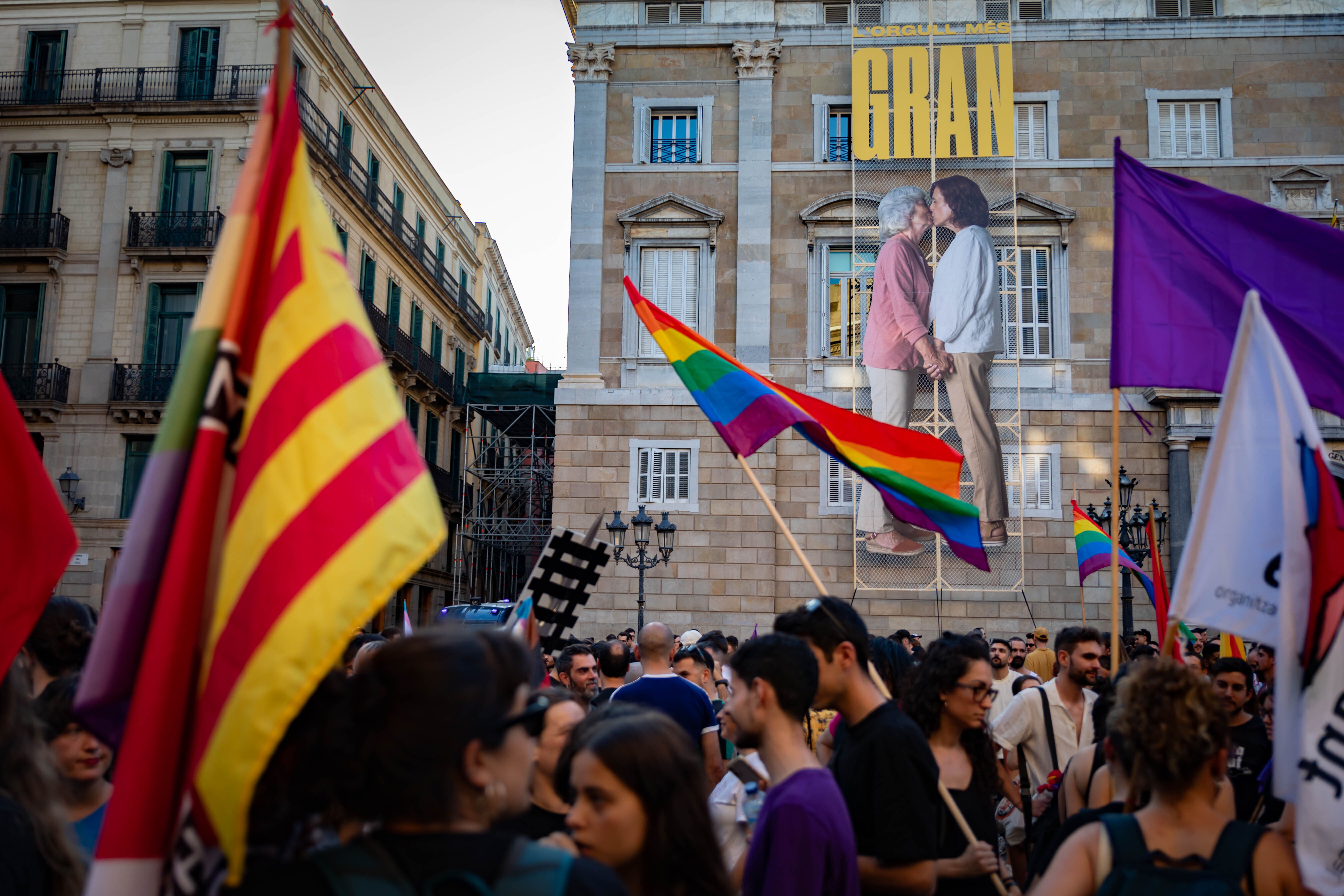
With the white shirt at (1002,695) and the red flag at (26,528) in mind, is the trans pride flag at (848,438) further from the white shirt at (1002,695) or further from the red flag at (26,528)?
the red flag at (26,528)

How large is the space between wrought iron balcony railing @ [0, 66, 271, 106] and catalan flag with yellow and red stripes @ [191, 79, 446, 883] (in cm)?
2738

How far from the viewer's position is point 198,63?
27969 millimetres

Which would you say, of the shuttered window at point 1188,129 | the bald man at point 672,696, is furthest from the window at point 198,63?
the bald man at point 672,696

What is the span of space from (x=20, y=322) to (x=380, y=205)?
9.96 metres

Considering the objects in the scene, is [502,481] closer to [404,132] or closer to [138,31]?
[404,132]

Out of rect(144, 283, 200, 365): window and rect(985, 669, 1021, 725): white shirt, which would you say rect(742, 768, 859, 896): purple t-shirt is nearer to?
rect(985, 669, 1021, 725): white shirt

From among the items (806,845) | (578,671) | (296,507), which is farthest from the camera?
(578,671)

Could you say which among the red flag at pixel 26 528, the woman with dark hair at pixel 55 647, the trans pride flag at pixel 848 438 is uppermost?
the trans pride flag at pixel 848 438

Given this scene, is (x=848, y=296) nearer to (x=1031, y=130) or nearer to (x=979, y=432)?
(x=979, y=432)

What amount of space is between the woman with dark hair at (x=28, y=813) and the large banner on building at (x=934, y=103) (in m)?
21.9

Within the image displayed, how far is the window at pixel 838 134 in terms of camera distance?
23.9 m

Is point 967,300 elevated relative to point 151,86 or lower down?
lower down

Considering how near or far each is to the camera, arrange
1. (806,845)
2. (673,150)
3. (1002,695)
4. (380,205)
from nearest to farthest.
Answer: (806,845) < (1002,695) < (673,150) < (380,205)

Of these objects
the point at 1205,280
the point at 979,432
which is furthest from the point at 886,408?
the point at 1205,280
